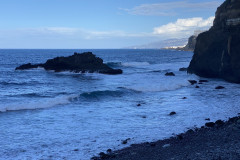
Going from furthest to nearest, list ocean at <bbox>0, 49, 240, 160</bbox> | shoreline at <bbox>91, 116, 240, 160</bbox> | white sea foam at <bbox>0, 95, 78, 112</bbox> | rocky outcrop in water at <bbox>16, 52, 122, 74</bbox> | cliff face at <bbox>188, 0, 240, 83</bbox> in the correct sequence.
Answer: rocky outcrop in water at <bbox>16, 52, 122, 74</bbox> < cliff face at <bbox>188, 0, 240, 83</bbox> < white sea foam at <bbox>0, 95, 78, 112</bbox> < ocean at <bbox>0, 49, 240, 160</bbox> < shoreline at <bbox>91, 116, 240, 160</bbox>

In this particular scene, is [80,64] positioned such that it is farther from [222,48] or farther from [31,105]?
[31,105]

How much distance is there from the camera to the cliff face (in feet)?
132

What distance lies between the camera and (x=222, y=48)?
142ft

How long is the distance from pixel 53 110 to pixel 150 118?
892 centimetres

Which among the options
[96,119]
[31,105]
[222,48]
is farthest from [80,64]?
[96,119]

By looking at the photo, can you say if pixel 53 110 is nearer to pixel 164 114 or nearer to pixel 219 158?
pixel 164 114

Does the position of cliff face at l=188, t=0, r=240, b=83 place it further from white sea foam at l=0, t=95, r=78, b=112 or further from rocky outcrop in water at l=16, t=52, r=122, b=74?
white sea foam at l=0, t=95, r=78, b=112

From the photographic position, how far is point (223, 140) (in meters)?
14.8

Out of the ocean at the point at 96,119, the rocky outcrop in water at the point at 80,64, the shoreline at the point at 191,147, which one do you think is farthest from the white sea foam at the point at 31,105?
the rocky outcrop in water at the point at 80,64

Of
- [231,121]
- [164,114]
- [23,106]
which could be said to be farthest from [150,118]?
[23,106]

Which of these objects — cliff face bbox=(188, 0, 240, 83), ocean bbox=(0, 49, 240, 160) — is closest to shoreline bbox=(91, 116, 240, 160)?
ocean bbox=(0, 49, 240, 160)

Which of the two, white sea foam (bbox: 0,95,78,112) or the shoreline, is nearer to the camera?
the shoreline

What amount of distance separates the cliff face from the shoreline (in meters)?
25.4

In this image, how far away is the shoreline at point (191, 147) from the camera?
12361 millimetres
